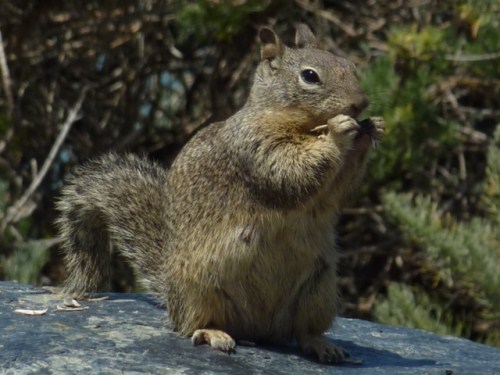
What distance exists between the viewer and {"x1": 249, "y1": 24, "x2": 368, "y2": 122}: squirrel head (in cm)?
394

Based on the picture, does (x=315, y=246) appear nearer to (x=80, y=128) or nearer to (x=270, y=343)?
(x=270, y=343)

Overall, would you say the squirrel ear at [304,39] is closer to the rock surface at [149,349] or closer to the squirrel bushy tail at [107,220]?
the squirrel bushy tail at [107,220]

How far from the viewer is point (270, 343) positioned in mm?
4066

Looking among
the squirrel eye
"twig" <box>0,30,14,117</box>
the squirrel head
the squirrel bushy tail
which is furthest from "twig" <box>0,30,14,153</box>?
the squirrel eye

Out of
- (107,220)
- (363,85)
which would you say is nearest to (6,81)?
(363,85)

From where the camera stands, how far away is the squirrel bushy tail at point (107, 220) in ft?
14.8

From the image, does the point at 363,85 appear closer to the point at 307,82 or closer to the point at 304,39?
the point at 304,39

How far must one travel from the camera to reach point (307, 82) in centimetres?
407

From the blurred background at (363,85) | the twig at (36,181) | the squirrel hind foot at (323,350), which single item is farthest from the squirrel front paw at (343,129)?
the twig at (36,181)

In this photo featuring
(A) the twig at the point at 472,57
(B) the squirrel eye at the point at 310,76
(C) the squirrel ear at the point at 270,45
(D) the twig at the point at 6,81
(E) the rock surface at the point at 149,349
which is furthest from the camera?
(D) the twig at the point at 6,81

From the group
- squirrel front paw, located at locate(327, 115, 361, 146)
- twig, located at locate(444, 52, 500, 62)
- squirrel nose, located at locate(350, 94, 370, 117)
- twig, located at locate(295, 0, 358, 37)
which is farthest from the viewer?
twig, located at locate(295, 0, 358, 37)

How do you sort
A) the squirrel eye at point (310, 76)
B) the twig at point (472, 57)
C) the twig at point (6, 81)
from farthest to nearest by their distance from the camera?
the twig at point (6, 81) < the twig at point (472, 57) < the squirrel eye at point (310, 76)

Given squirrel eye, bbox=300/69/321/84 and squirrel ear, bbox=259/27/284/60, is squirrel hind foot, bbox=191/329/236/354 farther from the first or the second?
squirrel ear, bbox=259/27/284/60

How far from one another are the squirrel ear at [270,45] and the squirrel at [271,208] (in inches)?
0.4
